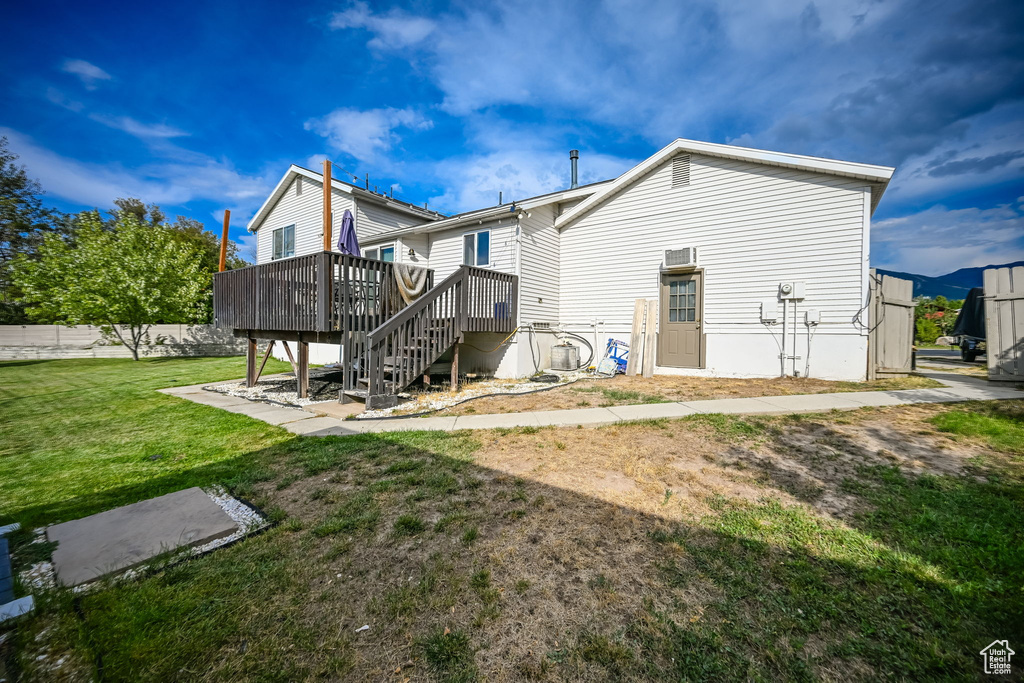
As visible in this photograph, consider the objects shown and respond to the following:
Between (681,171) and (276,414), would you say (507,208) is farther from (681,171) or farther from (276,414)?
(276,414)

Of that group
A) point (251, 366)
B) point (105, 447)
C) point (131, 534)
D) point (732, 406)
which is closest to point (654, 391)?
point (732, 406)

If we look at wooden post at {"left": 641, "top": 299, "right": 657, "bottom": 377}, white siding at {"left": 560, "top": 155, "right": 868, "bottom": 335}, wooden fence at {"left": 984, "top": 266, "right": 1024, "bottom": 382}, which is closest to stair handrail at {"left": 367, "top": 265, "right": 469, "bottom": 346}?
white siding at {"left": 560, "top": 155, "right": 868, "bottom": 335}

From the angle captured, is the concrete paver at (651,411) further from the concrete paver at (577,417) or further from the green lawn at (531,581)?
the green lawn at (531,581)

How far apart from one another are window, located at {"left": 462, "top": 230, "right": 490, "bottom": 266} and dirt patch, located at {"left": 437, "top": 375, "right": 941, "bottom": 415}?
4.58 meters

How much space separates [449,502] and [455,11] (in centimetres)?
1356

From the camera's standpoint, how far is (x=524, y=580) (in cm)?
199

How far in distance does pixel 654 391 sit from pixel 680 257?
164 inches

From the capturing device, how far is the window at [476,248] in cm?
1019

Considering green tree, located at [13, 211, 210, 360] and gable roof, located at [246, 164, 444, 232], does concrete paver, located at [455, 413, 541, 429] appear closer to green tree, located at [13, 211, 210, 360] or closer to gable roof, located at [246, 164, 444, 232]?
gable roof, located at [246, 164, 444, 232]

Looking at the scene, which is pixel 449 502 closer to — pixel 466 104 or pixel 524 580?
pixel 524 580

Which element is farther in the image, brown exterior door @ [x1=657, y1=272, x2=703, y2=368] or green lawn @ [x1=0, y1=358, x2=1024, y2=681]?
brown exterior door @ [x1=657, y1=272, x2=703, y2=368]

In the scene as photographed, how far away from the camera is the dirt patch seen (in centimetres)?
608

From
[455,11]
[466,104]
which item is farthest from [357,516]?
[466,104]

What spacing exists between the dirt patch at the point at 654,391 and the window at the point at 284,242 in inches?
501
